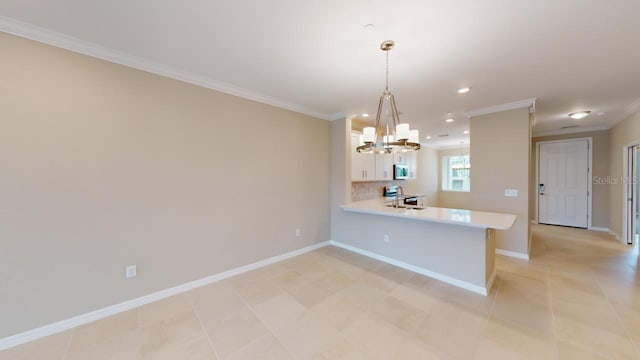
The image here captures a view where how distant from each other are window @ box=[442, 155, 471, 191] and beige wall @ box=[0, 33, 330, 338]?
7691 millimetres

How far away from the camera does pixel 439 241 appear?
3115mm

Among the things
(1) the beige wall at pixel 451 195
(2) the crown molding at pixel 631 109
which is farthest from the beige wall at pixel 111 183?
(1) the beige wall at pixel 451 195

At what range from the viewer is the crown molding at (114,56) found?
6.30ft

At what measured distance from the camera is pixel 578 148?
5.87m

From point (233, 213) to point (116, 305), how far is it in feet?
4.82

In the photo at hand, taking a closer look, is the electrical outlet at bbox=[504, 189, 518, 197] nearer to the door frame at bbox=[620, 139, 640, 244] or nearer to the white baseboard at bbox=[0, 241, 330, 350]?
the door frame at bbox=[620, 139, 640, 244]

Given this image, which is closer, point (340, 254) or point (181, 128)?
point (181, 128)

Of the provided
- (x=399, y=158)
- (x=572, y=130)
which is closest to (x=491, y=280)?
(x=399, y=158)

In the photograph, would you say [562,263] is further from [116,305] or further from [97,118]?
[97,118]

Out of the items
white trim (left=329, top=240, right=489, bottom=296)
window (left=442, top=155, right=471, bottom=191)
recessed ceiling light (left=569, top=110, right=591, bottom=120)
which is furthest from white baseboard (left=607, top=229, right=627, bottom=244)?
white trim (left=329, top=240, right=489, bottom=296)

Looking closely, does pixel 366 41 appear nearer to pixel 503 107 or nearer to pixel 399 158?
pixel 503 107

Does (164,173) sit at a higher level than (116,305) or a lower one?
higher

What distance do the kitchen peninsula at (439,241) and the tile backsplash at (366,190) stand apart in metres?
1.33

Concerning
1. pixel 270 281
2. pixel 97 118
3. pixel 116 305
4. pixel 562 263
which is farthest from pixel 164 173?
pixel 562 263
